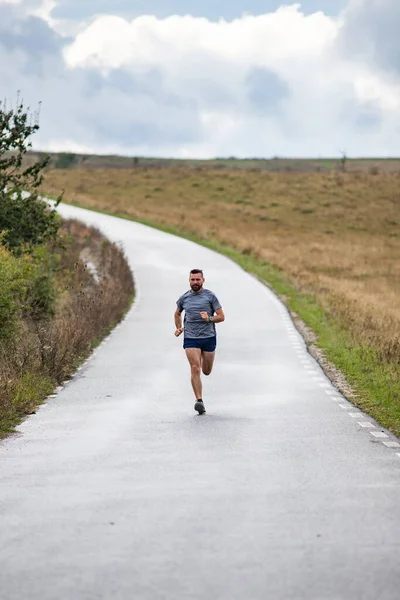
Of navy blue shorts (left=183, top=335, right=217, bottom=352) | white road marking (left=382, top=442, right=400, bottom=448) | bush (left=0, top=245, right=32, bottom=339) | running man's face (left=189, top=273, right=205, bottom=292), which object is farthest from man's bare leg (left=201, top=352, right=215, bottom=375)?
bush (left=0, top=245, right=32, bottom=339)

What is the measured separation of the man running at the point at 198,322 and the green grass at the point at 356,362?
7.97ft

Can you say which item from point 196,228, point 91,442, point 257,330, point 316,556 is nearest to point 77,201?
point 196,228

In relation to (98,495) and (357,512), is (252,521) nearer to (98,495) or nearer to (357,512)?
(357,512)

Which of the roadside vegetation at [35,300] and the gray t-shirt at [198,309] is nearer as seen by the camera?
the gray t-shirt at [198,309]

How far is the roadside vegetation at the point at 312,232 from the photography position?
2319cm

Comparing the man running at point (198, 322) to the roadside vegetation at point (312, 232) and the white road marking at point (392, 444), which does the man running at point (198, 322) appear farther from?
the white road marking at point (392, 444)

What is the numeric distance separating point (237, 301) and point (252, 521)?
2711 cm

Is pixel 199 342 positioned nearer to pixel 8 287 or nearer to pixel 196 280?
pixel 196 280

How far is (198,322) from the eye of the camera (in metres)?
15.4

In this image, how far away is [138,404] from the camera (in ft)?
53.9

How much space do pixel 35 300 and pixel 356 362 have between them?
9.57m

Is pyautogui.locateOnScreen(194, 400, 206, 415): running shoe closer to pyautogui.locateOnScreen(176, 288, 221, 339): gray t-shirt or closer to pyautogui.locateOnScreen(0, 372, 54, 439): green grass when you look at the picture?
pyautogui.locateOnScreen(176, 288, 221, 339): gray t-shirt

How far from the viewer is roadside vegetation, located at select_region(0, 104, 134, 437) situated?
58.7ft

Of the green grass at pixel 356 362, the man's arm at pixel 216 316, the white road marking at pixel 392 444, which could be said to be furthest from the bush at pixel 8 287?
the white road marking at pixel 392 444
